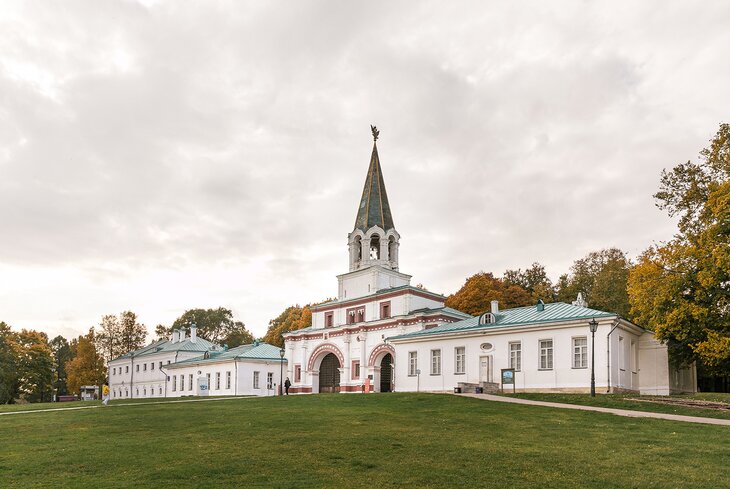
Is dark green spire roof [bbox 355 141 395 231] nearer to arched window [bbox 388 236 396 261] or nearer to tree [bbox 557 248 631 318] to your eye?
arched window [bbox 388 236 396 261]

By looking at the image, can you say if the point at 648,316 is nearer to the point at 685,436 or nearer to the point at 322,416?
the point at 685,436

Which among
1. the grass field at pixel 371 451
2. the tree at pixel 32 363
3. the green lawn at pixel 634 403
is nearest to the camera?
the grass field at pixel 371 451

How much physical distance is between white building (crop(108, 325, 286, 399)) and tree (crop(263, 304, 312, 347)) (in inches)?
378

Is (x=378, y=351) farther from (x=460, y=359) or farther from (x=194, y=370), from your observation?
(x=194, y=370)

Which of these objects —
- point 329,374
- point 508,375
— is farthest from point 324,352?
point 508,375

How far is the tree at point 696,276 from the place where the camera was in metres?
29.5

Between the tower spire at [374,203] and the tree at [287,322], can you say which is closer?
the tower spire at [374,203]

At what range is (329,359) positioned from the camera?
169 ft

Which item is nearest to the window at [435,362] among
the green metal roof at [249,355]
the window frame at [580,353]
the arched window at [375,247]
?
the window frame at [580,353]

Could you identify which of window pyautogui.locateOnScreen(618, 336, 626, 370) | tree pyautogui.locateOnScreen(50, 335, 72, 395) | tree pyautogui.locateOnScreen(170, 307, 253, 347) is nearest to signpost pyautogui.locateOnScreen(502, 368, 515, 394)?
window pyautogui.locateOnScreen(618, 336, 626, 370)

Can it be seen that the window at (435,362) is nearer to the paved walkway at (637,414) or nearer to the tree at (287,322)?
the paved walkway at (637,414)

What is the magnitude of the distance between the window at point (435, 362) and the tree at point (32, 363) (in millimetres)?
54530

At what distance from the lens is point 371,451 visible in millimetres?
14695

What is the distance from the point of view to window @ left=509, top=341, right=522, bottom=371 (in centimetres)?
3500
